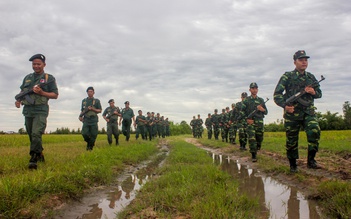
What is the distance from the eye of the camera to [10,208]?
10.8 feet

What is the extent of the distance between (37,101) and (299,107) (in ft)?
19.9

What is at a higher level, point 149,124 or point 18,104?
point 18,104

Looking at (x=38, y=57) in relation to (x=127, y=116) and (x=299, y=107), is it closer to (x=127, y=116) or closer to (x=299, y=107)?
(x=299, y=107)

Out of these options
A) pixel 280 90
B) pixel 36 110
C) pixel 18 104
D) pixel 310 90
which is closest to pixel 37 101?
pixel 36 110

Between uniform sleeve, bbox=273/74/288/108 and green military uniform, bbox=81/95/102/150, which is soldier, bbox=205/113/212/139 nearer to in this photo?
green military uniform, bbox=81/95/102/150

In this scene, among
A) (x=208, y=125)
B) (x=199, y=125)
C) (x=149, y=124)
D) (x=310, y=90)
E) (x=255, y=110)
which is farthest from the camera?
(x=199, y=125)

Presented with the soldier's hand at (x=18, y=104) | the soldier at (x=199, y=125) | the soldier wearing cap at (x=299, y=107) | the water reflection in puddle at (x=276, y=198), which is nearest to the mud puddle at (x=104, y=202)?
the water reflection in puddle at (x=276, y=198)

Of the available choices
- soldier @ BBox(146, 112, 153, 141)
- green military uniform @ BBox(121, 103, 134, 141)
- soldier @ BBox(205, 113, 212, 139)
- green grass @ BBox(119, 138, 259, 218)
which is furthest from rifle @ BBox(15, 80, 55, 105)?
soldier @ BBox(205, 113, 212, 139)

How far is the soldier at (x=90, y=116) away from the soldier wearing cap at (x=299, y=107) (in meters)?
7.41

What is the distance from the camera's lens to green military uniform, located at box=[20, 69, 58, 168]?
612 cm

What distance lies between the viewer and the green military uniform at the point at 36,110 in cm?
612

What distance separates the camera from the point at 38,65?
6.46 metres

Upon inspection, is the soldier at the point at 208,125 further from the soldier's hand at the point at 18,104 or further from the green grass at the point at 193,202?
the green grass at the point at 193,202

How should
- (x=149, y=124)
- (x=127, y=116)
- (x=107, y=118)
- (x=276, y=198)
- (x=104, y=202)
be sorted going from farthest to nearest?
(x=149, y=124) → (x=127, y=116) → (x=107, y=118) → (x=104, y=202) → (x=276, y=198)
